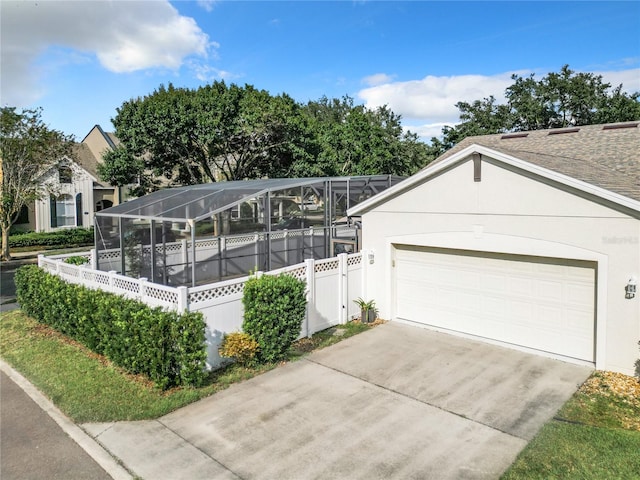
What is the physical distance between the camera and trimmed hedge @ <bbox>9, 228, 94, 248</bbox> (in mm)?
25297

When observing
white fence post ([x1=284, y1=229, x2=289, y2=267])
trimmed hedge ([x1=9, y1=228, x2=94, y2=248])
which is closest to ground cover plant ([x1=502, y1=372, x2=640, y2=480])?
white fence post ([x1=284, y1=229, x2=289, y2=267])

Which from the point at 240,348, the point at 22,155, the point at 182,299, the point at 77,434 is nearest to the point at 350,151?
the point at 22,155

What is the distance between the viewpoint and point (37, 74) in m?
13.0

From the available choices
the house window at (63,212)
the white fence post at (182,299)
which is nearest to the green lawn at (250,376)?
the white fence post at (182,299)

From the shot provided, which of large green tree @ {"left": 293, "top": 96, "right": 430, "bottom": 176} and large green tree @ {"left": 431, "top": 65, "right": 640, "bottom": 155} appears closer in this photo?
large green tree @ {"left": 293, "top": 96, "right": 430, "bottom": 176}

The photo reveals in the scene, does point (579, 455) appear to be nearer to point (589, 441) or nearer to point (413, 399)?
point (589, 441)

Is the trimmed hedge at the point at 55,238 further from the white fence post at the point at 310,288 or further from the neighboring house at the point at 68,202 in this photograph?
the white fence post at the point at 310,288

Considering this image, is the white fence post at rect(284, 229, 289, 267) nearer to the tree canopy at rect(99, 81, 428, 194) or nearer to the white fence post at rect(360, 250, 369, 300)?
the white fence post at rect(360, 250, 369, 300)

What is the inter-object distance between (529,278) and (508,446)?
440 cm

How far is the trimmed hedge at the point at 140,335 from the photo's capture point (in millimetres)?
7203

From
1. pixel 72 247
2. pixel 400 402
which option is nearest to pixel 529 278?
pixel 400 402

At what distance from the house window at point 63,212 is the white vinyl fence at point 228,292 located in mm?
18024

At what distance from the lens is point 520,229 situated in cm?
896

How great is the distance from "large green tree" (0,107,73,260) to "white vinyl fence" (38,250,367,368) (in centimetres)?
1168
